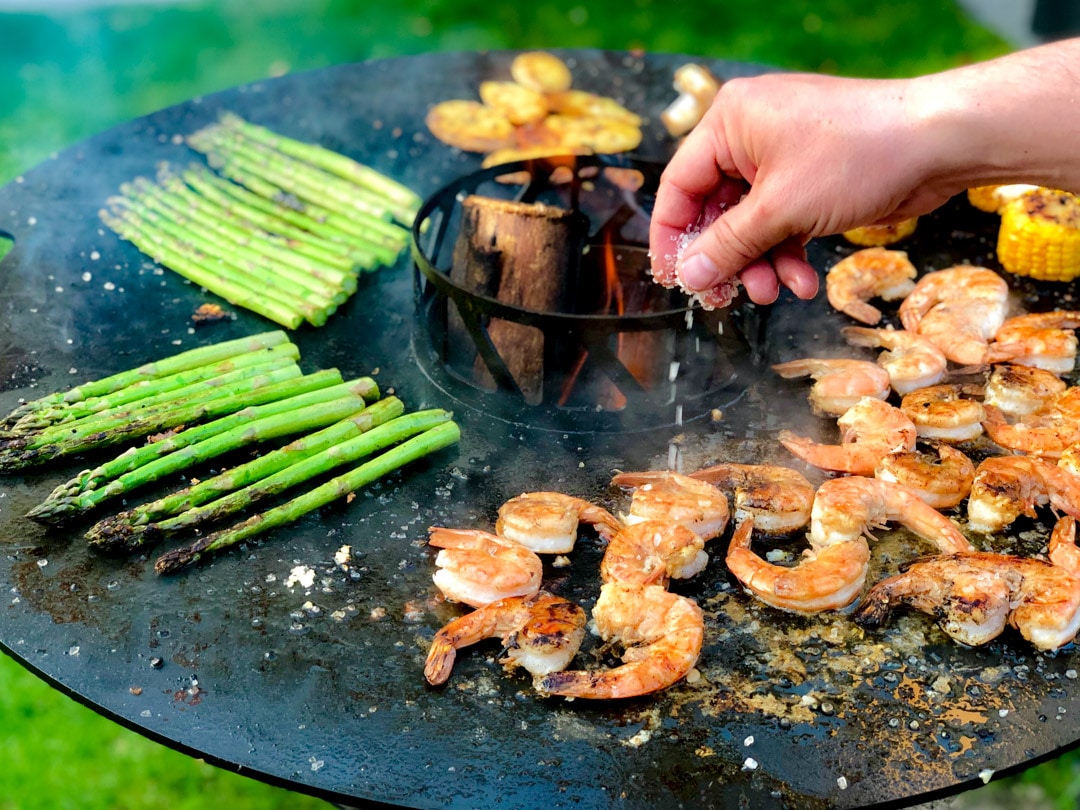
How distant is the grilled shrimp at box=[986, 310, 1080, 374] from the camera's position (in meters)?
4.43

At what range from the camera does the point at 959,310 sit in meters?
4.70

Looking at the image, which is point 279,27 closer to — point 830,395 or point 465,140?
point 465,140

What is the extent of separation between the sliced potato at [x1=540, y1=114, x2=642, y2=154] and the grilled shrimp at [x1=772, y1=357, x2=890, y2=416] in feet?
7.59

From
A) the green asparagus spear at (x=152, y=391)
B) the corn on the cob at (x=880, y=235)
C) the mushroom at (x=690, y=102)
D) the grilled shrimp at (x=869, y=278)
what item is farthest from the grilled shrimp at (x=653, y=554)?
the mushroom at (x=690, y=102)

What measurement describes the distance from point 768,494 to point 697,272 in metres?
0.85

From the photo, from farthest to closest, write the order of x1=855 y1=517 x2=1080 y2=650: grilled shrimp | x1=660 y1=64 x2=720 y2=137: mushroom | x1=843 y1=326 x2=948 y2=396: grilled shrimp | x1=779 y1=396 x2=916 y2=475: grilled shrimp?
x1=660 y1=64 x2=720 y2=137: mushroom, x1=843 y1=326 x2=948 y2=396: grilled shrimp, x1=779 y1=396 x2=916 y2=475: grilled shrimp, x1=855 y1=517 x2=1080 y2=650: grilled shrimp

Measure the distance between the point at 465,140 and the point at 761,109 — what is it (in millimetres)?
3030

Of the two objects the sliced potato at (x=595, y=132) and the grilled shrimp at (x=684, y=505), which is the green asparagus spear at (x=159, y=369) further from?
the sliced potato at (x=595, y=132)

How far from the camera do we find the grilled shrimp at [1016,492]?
3.67 metres

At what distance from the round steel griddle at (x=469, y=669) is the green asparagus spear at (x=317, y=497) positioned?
0.06 metres

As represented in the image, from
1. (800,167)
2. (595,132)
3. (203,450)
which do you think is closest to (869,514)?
(800,167)

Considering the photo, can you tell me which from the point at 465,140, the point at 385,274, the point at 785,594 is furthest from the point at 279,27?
the point at 785,594

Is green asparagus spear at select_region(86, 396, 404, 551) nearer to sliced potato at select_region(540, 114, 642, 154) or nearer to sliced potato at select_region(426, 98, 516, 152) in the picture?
sliced potato at select_region(426, 98, 516, 152)

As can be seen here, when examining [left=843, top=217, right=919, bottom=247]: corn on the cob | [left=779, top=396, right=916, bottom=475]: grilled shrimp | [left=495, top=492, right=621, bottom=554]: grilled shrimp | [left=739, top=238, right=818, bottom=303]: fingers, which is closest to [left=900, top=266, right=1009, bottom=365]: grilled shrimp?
[left=843, top=217, right=919, bottom=247]: corn on the cob
